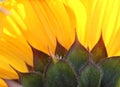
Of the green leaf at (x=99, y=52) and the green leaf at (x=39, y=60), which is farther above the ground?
the green leaf at (x=39, y=60)

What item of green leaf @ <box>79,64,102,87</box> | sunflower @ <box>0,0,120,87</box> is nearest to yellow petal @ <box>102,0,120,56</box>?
sunflower @ <box>0,0,120,87</box>

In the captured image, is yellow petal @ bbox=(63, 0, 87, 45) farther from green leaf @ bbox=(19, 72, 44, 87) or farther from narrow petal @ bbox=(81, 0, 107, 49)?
green leaf @ bbox=(19, 72, 44, 87)

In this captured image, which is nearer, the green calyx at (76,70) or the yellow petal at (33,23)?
the green calyx at (76,70)

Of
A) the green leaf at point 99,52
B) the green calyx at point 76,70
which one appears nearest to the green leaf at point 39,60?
the green calyx at point 76,70

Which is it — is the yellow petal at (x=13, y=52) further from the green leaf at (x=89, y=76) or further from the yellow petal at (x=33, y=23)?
the green leaf at (x=89, y=76)

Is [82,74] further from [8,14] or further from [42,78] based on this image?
[8,14]

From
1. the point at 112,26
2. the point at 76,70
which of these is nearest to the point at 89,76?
the point at 76,70

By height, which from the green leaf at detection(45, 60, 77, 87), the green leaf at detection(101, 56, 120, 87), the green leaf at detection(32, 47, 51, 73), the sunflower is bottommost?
the green leaf at detection(101, 56, 120, 87)
